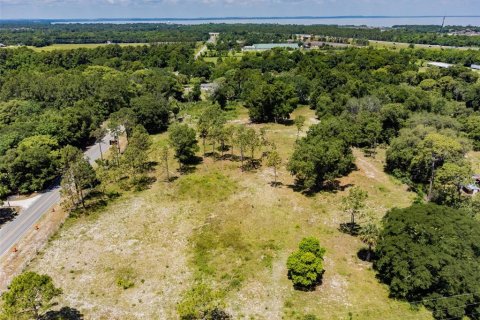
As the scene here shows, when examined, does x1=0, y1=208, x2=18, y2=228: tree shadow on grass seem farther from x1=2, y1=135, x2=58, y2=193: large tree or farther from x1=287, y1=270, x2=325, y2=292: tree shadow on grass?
x1=287, y1=270, x2=325, y2=292: tree shadow on grass

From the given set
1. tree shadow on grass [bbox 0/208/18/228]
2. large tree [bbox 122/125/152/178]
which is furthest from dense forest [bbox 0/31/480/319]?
tree shadow on grass [bbox 0/208/18/228]

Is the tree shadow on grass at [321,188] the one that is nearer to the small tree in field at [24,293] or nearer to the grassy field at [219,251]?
the grassy field at [219,251]

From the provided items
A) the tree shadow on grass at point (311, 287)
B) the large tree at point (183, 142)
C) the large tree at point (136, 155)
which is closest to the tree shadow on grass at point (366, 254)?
the tree shadow on grass at point (311, 287)

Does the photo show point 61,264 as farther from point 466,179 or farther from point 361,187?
point 466,179

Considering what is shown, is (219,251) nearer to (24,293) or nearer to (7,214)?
(24,293)

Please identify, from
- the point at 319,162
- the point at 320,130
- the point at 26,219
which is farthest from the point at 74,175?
the point at 320,130

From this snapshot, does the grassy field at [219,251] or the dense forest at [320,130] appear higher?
the dense forest at [320,130]

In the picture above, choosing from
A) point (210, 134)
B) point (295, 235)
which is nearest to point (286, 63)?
point (210, 134)
